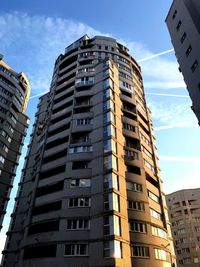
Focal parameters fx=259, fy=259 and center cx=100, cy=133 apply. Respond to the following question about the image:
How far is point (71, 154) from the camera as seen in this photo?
40594 mm

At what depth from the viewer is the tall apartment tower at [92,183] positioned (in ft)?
104

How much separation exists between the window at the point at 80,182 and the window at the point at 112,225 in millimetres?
6137

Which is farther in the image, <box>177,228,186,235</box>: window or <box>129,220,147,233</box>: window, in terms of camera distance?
<box>177,228,186,235</box>: window

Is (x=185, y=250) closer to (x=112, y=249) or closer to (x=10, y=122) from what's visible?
(x=112, y=249)

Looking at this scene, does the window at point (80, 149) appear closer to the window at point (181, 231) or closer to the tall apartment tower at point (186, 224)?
the tall apartment tower at point (186, 224)

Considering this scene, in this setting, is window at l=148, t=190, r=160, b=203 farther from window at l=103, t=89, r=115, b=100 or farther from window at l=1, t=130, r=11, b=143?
window at l=1, t=130, r=11, b=143

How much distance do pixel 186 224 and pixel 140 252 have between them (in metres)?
60.8

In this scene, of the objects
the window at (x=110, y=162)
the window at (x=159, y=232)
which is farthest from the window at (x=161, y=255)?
the window at (x=110, y=162)

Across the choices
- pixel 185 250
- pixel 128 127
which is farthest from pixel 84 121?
pixel 185 250

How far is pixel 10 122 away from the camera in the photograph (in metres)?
56.3

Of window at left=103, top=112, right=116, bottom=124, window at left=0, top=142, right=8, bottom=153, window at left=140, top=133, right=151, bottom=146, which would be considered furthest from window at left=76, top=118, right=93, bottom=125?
window at left=0, top=142, right=8, bottom=153

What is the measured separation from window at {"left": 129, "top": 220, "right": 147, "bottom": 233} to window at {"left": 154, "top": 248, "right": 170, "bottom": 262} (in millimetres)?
2940

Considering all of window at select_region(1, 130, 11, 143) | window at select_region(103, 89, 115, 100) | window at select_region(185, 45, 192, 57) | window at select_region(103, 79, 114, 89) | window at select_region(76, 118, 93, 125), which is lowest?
window at select_region(185, 45, 192, 57)

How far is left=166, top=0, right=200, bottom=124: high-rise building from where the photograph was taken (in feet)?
93.0
